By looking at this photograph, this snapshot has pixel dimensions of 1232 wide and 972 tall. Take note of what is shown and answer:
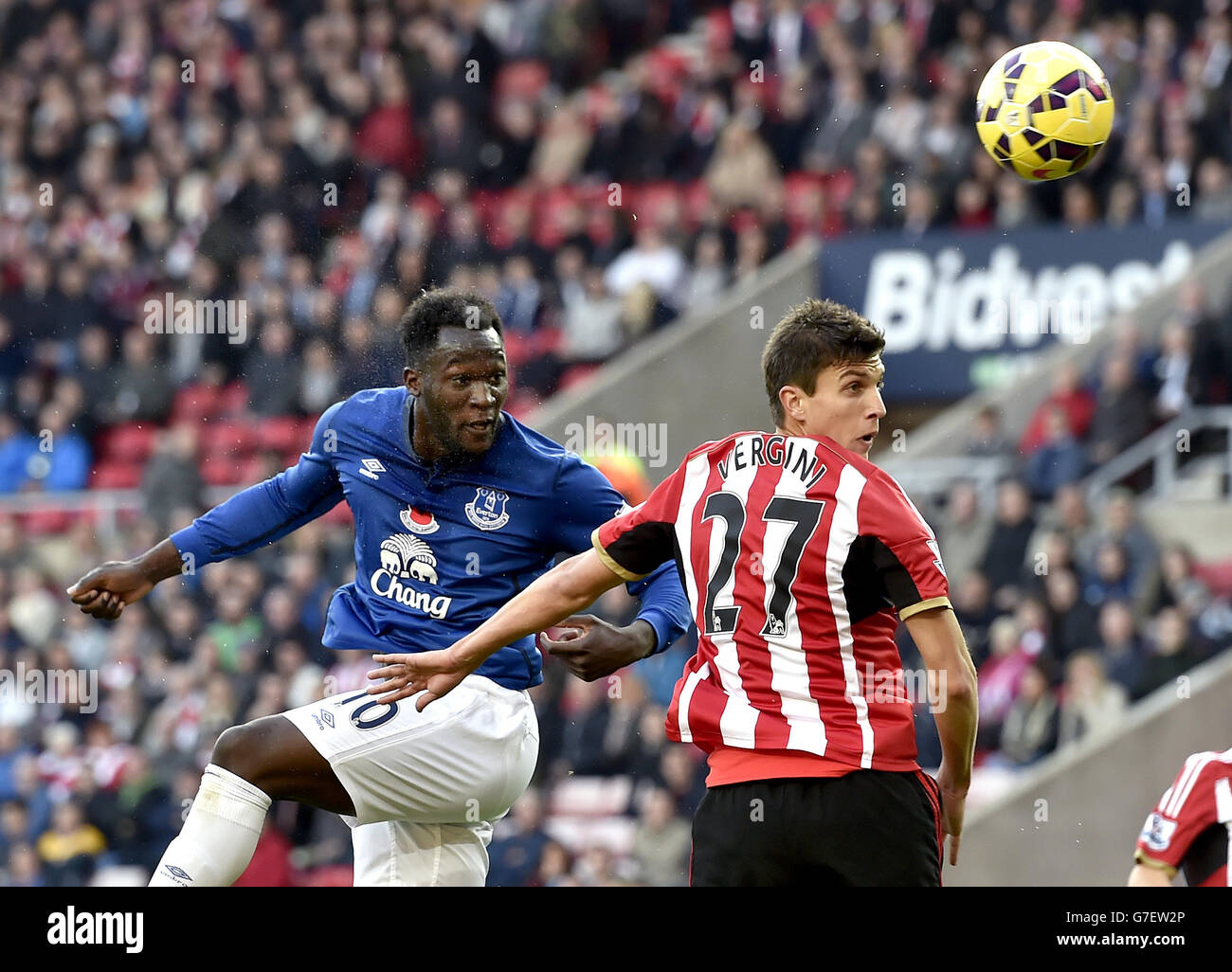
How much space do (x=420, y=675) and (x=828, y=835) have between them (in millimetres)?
1132

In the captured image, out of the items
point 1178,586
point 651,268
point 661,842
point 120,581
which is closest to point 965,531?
point 1178,586

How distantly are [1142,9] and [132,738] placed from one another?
28.8 ft

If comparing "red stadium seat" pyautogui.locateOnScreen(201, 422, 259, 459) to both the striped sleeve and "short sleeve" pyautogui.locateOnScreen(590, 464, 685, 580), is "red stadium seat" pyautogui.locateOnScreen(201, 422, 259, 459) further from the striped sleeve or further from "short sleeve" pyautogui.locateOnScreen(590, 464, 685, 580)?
the striped sleeve

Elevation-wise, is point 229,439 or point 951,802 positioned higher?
point 229,439

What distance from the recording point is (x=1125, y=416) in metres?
11.3

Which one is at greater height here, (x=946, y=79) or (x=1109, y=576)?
(x=946, y=79)

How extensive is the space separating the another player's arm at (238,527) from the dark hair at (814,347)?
1626mm

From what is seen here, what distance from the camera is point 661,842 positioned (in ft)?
33.6

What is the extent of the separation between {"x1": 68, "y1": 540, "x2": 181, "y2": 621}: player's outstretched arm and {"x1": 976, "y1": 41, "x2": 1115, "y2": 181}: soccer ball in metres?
3.34

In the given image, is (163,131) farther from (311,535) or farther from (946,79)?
(946,79)

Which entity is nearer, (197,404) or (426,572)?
(426,572)

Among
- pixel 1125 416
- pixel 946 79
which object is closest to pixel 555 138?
pixel 946 79

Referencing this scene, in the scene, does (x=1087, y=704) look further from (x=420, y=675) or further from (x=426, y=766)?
(x=420, y=675)

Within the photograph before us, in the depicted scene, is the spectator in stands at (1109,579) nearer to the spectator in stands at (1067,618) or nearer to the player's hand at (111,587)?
the spectator in stands at (1067,618)
